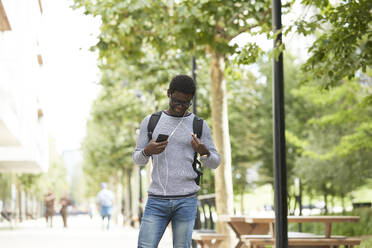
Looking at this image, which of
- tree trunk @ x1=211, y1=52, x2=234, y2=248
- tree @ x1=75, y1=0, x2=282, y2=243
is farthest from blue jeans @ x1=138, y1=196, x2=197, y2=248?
tree trunk @ x1=211, y1=52, x2=234, y2=248

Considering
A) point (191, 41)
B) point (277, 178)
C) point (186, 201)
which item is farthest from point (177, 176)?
point (191, 41)

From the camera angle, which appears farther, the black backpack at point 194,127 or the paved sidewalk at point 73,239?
the paved sidewalk at point 73,239

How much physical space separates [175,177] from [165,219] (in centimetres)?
32

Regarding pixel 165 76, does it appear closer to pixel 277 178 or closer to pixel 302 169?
pixel 277 178

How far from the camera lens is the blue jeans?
4809 mm

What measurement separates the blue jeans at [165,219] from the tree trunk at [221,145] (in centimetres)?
821

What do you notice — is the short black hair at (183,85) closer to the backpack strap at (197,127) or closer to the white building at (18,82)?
the backpack strap at (197,127)

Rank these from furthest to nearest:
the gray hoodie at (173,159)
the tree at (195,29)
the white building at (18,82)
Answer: the white building at (18,82) < the tree at (195,29) < the gray hoodie at (173,159)

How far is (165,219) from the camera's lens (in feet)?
16.0

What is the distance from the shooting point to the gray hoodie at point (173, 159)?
4.82 metres

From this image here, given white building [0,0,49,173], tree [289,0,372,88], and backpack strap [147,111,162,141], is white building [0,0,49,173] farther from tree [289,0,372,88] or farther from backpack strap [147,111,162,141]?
backpack strap [147,111,162,141]

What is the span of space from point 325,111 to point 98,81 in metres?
12.6

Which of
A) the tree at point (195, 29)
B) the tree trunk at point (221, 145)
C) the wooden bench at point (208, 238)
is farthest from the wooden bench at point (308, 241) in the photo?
the tree trunk at point (221, 145)

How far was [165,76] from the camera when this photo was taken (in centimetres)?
1889
